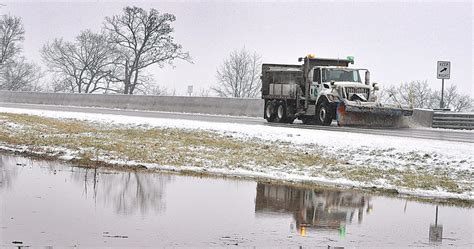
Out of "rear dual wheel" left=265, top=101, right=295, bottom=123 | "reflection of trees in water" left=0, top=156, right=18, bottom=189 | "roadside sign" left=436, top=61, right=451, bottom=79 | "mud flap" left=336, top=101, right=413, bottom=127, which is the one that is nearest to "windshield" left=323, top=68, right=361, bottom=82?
"mud flap" left=336, top=101, right=413, bottom=127

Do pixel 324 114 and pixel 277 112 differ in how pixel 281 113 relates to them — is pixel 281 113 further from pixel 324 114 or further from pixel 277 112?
pixel 324 114

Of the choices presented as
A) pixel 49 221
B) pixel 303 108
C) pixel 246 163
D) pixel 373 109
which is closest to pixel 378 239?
pixel 49 221

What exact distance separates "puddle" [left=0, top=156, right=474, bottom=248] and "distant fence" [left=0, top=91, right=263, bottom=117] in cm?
2415

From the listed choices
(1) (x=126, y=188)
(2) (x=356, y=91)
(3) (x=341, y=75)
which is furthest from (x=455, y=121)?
(1) (x=126, y=188)

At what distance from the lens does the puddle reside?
8156mm

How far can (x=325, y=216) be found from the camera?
10109 mm

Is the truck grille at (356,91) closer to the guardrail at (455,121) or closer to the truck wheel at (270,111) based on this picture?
the truck wheel at (270,111)

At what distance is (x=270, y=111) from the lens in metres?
31.2

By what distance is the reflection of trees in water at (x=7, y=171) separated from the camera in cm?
1188

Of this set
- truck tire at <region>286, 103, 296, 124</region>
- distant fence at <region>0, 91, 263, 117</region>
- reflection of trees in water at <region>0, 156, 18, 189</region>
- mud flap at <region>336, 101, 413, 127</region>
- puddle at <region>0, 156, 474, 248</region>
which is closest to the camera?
puddle at <region>0, 156, 474, 248</region>

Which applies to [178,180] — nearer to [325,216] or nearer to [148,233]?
[325,216]

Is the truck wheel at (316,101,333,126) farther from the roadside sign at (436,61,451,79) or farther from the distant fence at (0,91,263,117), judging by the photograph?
the distant fence at (0,91,263,117)

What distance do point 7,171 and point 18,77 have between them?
298ft

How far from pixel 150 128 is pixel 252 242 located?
16.1 meters
